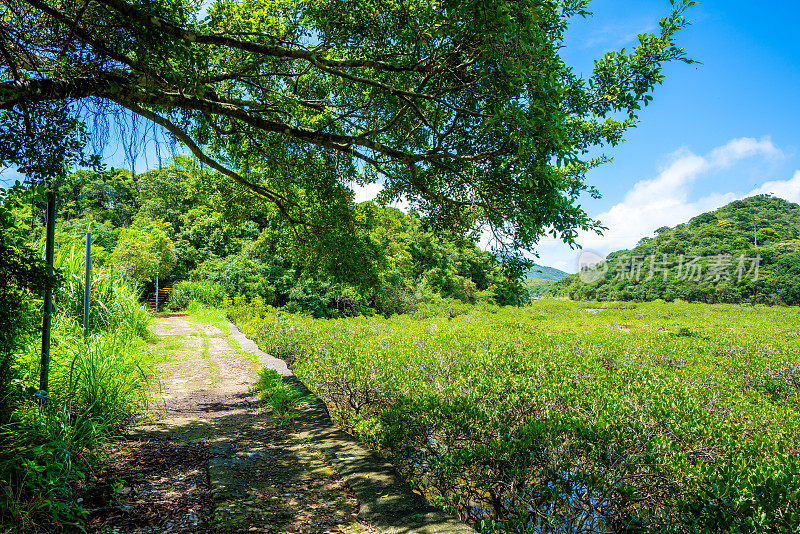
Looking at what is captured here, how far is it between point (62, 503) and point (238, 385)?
4.09 m

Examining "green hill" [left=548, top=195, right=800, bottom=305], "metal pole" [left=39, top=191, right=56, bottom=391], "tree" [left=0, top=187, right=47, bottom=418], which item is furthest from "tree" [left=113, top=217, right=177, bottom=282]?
"green hill" [left=548, top=195, right=800, bottom=305]

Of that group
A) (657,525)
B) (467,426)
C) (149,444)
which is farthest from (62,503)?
(657,525)

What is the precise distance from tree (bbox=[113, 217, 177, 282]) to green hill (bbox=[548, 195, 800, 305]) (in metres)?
57.2

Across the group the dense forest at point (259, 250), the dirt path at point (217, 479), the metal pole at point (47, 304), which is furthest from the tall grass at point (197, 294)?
the metal pole at point (47, 304)

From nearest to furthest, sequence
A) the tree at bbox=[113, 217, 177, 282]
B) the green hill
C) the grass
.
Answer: the grass, the tree at bbox=[113, 217, 177, 282], the green hill

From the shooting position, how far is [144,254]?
1998cm

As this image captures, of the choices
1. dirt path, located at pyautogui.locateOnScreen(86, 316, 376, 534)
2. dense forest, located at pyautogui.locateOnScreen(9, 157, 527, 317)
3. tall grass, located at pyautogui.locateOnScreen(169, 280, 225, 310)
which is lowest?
dirt path, located at pyautogui.locateOnScreen(86, 316, 376, 534)

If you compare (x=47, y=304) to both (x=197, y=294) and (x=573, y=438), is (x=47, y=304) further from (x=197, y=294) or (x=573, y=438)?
(x=197, y=294)

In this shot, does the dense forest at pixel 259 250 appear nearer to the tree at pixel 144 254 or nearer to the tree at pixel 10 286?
the tree at pixel 144 254

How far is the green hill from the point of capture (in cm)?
4734

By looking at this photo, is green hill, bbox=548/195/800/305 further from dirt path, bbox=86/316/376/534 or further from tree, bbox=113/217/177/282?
dirt path, bbox=86/316/376/534

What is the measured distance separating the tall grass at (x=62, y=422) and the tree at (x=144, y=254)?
53.2 ft

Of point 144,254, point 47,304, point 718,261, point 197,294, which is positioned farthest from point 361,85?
point 718,261

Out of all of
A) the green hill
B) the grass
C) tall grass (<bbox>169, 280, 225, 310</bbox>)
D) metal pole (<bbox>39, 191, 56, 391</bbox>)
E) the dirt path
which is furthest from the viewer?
the green hill
